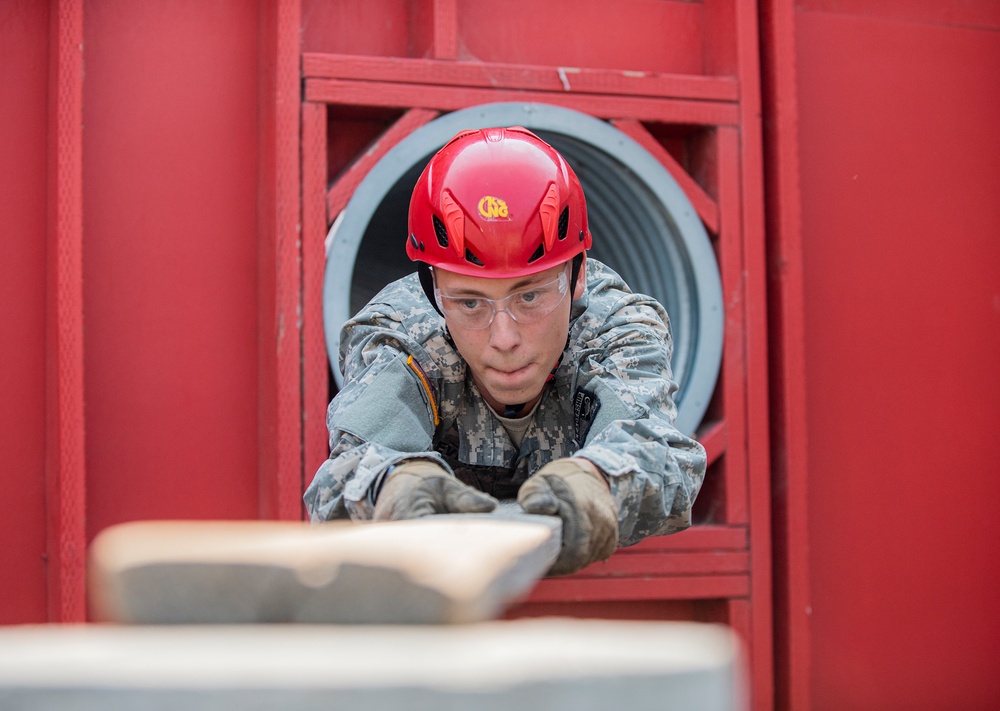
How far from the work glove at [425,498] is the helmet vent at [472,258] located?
24.2 inches

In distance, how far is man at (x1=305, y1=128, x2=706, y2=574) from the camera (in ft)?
7.00

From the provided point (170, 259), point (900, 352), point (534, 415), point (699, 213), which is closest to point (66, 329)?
point (170, 259)

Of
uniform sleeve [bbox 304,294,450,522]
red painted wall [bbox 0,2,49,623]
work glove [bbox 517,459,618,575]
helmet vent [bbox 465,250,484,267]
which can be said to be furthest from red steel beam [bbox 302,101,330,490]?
work glove [bbox 517,459,618,575]

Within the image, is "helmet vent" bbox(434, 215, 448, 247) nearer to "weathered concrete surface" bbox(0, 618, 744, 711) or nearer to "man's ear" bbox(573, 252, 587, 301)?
"man's ear" bbox(573, 252, 587, 301)

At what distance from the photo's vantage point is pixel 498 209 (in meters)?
2.48

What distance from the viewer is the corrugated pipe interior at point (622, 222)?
3238 mm

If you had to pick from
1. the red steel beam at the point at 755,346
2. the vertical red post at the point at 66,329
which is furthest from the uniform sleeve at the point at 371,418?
the red steel beam at the point at 755,346

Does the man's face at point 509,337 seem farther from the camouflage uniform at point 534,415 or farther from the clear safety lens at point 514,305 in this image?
the camouflage uniform at point 534,415

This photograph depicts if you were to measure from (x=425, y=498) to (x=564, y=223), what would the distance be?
2.89ft

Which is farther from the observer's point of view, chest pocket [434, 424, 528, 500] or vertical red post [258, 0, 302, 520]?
vertical red post [258, 0, 302, 520]

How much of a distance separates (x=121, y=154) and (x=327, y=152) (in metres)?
0.57

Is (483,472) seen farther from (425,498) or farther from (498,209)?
(425,498)

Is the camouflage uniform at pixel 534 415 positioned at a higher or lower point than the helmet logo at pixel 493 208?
lower

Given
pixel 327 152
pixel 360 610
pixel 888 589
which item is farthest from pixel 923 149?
pixel 360 610
